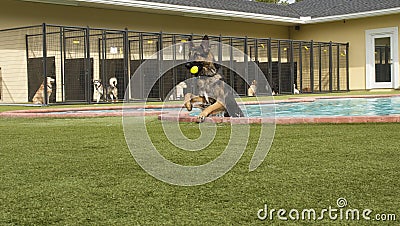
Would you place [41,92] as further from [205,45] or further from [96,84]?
[205,45]

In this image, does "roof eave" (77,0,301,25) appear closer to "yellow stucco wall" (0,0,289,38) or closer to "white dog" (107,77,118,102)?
"yellow stucco wall" (0,0,289,38)

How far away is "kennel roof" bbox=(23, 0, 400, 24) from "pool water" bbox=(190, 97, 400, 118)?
6401 mm

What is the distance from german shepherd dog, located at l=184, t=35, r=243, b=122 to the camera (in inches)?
268

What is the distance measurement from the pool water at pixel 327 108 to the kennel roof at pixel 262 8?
21.0ft

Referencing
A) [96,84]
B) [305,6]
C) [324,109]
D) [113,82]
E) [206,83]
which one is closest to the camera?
[206,83]

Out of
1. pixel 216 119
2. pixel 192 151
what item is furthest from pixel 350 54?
pixel 192 151

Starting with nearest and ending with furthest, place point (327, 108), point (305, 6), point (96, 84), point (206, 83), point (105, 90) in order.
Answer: point (206, 83)
point (327, 108)
point (96, 84)
point (105, 90)
point (305, 6)

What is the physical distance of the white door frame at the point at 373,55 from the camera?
22547 millimetres

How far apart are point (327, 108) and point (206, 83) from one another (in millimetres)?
5948

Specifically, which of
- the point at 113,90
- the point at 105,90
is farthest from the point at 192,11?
the point at 105,90

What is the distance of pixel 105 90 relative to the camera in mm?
15719

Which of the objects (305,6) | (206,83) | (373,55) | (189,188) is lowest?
(189,188)

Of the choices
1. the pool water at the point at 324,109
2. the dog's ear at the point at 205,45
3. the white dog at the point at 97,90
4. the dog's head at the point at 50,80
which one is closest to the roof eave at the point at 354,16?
the pool water at the point at 324,109

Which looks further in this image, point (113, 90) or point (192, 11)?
point (192, 11)
